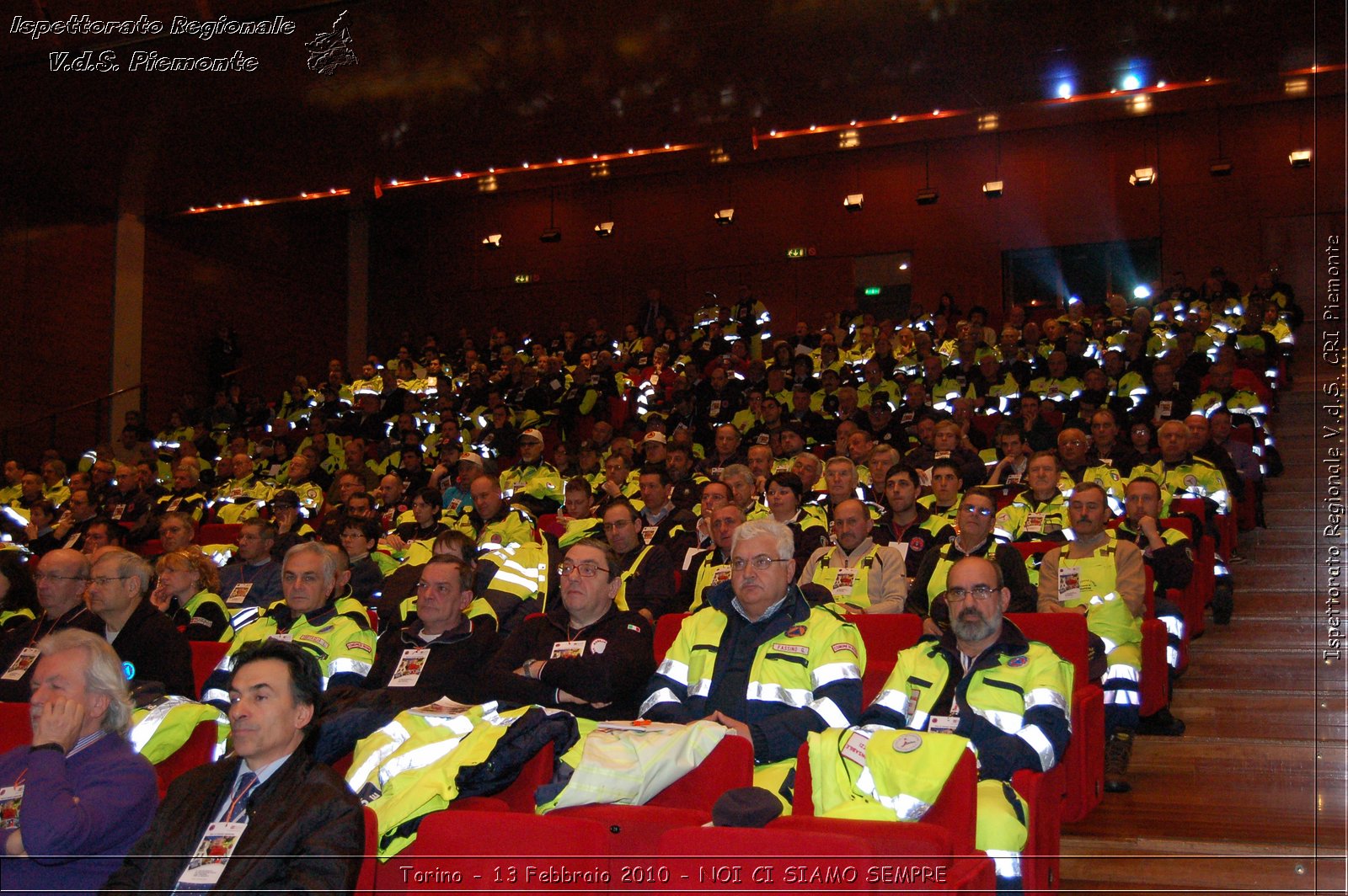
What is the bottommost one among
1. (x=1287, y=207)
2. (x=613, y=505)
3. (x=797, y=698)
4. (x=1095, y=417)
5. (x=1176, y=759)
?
(x=1176, y=759)

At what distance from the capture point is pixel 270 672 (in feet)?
7.89

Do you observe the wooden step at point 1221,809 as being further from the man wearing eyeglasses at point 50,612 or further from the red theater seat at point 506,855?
the man wearing eyeglasses at point 50,612

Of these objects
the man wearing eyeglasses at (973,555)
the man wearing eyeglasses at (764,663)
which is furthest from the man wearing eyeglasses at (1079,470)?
the man wearing eyeglasses at (764,663)

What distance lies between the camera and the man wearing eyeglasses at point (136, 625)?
Result: 390 centimetres

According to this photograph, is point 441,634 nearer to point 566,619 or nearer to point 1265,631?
point 566,619

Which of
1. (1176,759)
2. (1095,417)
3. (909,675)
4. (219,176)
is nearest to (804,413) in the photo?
(1095,417)

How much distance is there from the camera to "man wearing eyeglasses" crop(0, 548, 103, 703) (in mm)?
4180

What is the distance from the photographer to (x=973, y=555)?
4.10 metres

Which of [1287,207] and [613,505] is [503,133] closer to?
[613,505]

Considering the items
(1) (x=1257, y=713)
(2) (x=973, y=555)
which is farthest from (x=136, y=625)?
(1) (x=1257, y=713)

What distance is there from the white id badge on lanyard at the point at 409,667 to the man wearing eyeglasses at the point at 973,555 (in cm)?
170

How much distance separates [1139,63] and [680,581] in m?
7.87

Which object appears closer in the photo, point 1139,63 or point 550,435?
point 1139,63

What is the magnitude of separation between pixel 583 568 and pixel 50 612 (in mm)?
2330
